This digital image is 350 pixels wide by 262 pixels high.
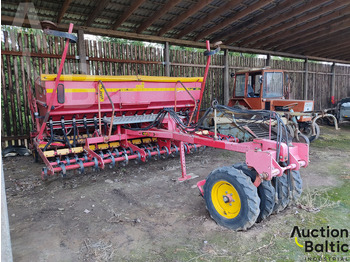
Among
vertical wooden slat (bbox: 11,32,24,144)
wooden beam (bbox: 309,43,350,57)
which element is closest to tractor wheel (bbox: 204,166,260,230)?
vertical wooden slat (bbox: 11,32,24,144)

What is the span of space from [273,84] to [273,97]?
372 millimetres

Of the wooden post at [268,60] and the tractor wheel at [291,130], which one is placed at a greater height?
the wooden post at [268,60]

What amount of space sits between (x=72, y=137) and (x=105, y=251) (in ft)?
9.78

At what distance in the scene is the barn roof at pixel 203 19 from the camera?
21.6 ft

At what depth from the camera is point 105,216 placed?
343cm

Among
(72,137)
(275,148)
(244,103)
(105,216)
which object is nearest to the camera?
A: (275,148)

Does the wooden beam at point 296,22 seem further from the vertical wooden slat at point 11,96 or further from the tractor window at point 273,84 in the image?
the vertical wooden slat at point 11,96

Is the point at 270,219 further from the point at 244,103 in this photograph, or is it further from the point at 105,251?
the point at 244,103

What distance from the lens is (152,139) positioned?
593cm

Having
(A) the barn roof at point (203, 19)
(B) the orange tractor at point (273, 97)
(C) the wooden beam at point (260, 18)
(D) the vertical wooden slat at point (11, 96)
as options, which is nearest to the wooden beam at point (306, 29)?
(A) the barn roof at point (203, 19)

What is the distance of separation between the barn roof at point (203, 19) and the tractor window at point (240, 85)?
1.69 m

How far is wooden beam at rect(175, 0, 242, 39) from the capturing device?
687cm

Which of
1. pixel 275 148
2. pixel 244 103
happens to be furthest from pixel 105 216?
pixel 244 103

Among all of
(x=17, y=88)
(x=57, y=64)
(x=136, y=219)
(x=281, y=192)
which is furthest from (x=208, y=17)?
(x=136, y=219)
